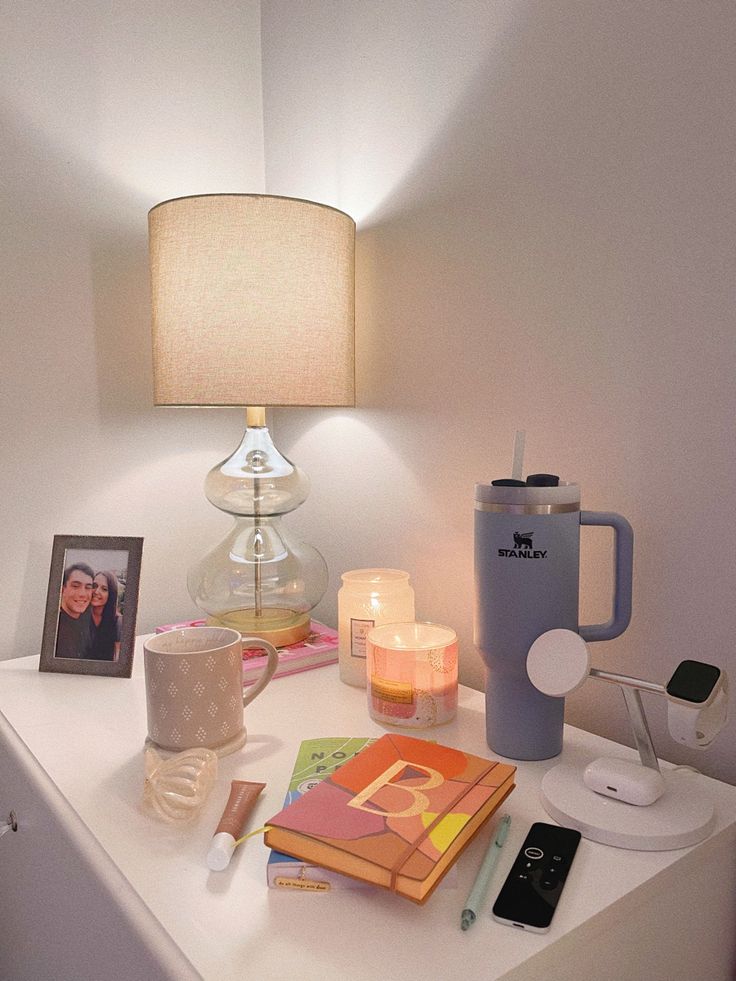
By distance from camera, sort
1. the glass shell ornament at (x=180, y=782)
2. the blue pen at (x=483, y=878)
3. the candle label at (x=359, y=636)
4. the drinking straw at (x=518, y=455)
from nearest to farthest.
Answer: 1. the blue pen at (x=483, y=878)
2. the glass shell ornament at (x=180, y=782)
3. the drinking straw at (x=518, y=455)
4. the candle label at (x=359, y=636)

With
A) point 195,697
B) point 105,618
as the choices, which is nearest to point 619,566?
point 195,697

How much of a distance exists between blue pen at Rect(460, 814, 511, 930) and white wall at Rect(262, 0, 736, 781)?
0.28m

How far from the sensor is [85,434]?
1160mm

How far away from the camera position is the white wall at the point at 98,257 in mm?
1081

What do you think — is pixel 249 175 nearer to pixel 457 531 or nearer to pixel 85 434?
pixel 85 434

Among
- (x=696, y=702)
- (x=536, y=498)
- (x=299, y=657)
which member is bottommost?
(x=299, y=657)

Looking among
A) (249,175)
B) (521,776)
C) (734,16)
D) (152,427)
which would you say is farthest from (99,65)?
(521,776)

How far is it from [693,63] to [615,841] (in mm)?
689

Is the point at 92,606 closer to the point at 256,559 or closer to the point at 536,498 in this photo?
the point at 256,559

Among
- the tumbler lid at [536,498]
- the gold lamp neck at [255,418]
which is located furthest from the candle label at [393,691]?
the gold lamp neck at [255,418]

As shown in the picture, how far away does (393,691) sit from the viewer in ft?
2.54

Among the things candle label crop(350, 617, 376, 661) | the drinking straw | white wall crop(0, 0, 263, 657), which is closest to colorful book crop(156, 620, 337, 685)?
candle label crop(350, 617, 376, 661)

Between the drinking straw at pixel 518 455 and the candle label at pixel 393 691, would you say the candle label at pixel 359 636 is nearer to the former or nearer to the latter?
the candle label at pixel 393 691

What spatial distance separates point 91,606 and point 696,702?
0.79 m
